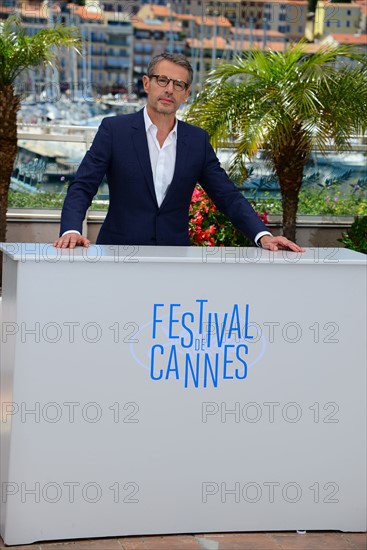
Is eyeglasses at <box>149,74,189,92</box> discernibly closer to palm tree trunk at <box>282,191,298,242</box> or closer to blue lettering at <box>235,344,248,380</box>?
blue lettering at <box>235,344,248,380</box>

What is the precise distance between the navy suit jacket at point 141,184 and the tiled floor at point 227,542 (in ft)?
4.14

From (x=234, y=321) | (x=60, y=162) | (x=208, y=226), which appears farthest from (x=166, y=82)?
(x=60, y=162)

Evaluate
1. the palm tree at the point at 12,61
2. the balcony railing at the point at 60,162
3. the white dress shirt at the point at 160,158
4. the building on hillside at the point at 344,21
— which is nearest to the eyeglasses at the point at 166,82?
the white dress shirt at the point at 160,158

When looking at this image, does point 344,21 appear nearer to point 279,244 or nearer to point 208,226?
point 208,226

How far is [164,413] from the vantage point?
148 inches

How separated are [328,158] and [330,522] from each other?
6124 mm

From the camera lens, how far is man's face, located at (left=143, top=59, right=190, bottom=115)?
4109 millimetres

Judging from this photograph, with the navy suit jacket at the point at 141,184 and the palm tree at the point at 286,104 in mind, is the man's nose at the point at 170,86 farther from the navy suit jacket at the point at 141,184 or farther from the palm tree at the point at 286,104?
the palm tree at the point at 286,104

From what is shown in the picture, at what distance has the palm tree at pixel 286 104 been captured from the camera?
803 centimetres

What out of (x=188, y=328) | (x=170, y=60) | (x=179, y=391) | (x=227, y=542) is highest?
(x=170, y=60)

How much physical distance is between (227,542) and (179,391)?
25.3 inches

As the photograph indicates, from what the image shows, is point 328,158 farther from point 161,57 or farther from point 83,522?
point 83,522

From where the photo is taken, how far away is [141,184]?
14.0 ft

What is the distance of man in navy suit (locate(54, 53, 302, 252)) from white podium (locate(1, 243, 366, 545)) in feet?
1.42
